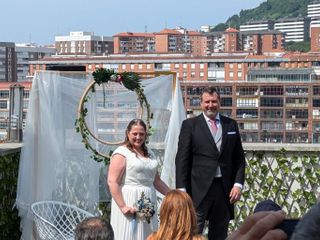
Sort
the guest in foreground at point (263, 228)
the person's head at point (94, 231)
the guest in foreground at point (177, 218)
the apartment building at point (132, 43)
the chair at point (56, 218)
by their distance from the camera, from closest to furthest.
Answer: the guest in foreground at point (263, 228) → the person's head at point (94, 231) → the guest in foreground at point (177, 218) → the chair at point (56, 218) → the apartment building at point (132, 43)

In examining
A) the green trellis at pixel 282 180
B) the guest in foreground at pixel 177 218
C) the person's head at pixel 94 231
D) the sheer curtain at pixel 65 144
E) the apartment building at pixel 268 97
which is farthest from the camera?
the apartment building at pixel 268 97

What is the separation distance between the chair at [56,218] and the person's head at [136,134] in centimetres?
97

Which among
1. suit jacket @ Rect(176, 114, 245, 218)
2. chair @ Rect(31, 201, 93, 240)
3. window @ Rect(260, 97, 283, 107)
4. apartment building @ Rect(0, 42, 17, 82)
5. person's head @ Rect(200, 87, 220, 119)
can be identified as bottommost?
chair @ Rect(31, 201, 93, 240)

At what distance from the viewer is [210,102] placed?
6180mm

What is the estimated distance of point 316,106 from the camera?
114438mm

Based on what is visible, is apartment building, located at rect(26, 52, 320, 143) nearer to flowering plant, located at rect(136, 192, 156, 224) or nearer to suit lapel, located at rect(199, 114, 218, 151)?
suit lapel, located at rect(199, 114, 218, 151)

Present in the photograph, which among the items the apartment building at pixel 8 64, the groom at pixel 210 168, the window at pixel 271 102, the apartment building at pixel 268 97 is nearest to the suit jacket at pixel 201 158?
the groom at pixel 210 168

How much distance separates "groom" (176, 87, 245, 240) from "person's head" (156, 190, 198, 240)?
5.81 ft

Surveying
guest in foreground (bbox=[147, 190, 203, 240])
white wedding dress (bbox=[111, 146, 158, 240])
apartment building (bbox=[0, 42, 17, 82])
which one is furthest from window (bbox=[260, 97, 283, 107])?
guest in foreground (bbox=[147, 190, 203, 240])

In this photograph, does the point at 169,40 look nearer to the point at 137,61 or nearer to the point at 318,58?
the point at 318,58

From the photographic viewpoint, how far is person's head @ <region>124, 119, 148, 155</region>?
5957 mm

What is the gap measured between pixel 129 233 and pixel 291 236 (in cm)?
412

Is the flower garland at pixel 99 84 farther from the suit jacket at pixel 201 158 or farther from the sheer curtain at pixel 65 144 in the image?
the suit jacket at pixel 201 158

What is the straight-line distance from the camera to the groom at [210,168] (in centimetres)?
629
